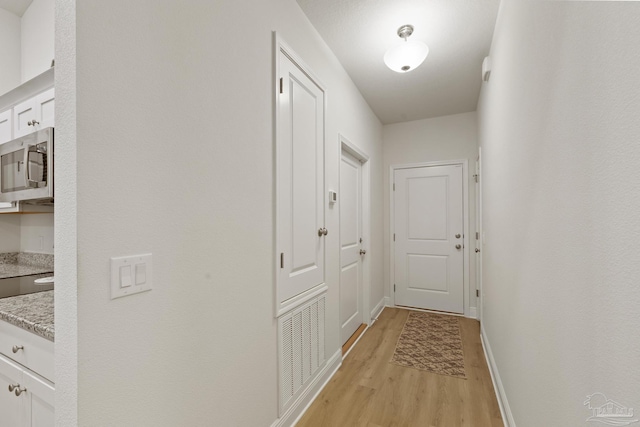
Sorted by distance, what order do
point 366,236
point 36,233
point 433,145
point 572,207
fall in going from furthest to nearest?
point 433,145 < point 366,236 < point 36,233 < point 572,207

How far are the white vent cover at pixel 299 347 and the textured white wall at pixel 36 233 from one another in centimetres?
198

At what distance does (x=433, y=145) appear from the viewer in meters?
4.01

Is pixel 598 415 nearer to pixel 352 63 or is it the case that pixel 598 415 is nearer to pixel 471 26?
pixel 471 26

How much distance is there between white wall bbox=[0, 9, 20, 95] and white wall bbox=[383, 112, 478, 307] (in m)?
4.00

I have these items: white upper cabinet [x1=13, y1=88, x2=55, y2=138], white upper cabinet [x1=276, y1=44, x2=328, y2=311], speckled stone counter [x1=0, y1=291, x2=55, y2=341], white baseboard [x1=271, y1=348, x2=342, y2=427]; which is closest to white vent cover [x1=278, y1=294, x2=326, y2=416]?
white baseboard [x1=271, y1=348, x2=342, y2=427]

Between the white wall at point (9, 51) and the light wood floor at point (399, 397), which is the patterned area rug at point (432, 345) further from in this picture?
the white wall at point (9, 51)

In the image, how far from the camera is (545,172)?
110 cm

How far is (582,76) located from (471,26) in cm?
176

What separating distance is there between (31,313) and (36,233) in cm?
163

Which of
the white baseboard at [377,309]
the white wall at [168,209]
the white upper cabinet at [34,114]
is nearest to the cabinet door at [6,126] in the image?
the white upper cabinet at [34,114]

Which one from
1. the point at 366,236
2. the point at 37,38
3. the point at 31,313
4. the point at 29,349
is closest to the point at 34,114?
the point at 37,38

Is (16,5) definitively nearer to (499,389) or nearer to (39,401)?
(39,401)

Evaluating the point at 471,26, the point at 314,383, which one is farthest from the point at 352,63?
the point at 314,383

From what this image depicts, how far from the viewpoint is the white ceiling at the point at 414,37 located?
195 centimetres
